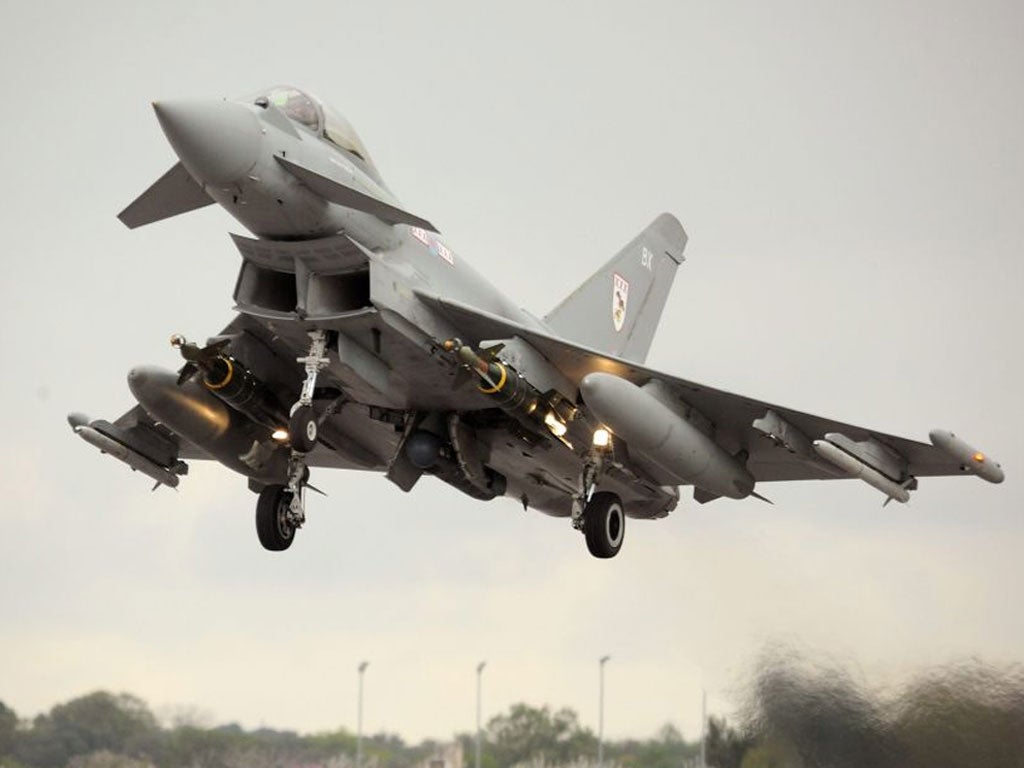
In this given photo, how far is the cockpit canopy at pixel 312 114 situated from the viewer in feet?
60.3

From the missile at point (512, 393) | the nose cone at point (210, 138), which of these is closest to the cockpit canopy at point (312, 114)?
the nose cone at point (210, 138)

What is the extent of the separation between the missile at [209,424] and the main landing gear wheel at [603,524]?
11.2 feet

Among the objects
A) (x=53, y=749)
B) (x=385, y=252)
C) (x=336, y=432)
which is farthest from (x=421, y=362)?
(x=53, y=749)

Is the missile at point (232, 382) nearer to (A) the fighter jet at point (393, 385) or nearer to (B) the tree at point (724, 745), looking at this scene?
(A) the fighter jet at point (393, 385)

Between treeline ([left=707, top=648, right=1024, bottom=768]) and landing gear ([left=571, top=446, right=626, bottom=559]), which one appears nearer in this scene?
treeline ([left=707, top=648, right=1024, bottom=768])

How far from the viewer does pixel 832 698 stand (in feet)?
63.2

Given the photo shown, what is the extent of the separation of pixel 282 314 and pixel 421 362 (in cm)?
145

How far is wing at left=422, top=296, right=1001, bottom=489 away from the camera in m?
19.0

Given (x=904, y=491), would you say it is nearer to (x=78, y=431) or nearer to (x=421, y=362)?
(x=421, y=362)

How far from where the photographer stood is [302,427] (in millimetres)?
18062

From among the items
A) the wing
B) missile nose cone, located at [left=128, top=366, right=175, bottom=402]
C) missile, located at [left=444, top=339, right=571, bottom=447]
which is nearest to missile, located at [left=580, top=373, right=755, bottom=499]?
the wing

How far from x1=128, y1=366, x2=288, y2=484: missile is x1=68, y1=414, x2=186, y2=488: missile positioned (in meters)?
0.85

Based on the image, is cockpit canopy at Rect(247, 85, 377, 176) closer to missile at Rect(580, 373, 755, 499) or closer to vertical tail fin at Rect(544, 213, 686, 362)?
missile at Rect(580, 373, 755, 499)

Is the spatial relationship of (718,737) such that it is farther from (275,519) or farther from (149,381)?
(149,381)
